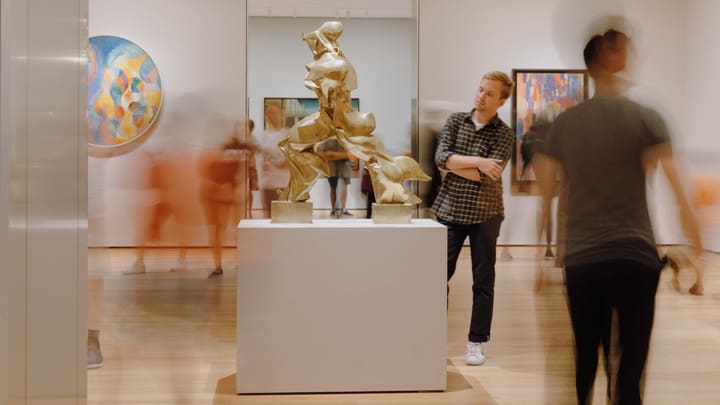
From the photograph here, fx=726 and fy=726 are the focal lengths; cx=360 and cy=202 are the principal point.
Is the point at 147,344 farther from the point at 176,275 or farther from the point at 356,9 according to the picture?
the point at 356,9

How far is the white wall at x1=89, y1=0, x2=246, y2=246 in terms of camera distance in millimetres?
2547

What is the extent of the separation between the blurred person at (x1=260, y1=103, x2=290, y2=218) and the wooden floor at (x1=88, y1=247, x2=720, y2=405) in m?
0.72

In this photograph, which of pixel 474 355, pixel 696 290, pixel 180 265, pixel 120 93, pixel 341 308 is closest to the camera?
pixel 120 93

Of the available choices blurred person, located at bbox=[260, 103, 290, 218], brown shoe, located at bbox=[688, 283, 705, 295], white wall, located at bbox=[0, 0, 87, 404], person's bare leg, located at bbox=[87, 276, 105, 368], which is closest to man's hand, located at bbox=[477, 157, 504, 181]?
brown shoe, located at bbox=[688, 283, 705, 295]

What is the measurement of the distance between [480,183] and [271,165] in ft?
3.89

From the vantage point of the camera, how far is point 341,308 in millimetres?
2758

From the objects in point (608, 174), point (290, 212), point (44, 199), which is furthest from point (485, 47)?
point (44, 199)

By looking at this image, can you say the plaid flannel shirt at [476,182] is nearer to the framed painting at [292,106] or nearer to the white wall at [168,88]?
the framed painting at [292,106]

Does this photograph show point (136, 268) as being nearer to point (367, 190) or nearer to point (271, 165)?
point (271, 165)

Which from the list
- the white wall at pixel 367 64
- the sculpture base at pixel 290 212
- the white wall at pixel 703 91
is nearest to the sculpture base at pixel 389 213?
the sculpture base at pixel 290 212

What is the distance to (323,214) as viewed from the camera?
3.80 meters

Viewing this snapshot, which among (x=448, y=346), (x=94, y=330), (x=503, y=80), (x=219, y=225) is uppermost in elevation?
(x=503, y=80)

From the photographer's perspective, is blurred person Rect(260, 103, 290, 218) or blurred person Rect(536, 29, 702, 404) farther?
blurred person Rect(260, 103, 290, 218)

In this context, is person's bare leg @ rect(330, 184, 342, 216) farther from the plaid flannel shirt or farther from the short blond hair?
the short blond hair
